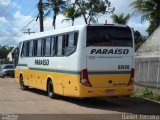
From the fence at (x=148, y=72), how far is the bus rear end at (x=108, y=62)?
2.76 meters

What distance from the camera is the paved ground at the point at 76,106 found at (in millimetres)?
14992

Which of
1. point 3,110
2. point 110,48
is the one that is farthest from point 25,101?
point 110,48

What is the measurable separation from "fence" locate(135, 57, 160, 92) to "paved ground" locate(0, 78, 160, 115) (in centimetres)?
136

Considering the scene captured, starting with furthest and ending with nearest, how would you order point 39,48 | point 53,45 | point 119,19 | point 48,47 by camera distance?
point 119,19 → point 39,48 → point 48,47 → point 53,45

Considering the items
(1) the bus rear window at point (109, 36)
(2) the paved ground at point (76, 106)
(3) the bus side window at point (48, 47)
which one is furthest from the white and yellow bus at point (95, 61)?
(3) the bus side window at point (48, 47)

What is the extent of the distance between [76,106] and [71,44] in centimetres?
250

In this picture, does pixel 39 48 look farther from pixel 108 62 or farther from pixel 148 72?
pixel 108 62

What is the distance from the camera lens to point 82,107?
16.4 m

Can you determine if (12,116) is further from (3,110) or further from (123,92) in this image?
(123,92)

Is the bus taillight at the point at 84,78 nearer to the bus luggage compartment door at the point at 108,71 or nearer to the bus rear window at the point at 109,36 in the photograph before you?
the bus luggage compartment door at the point at 108,71

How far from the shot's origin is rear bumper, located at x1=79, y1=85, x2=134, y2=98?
1628cm

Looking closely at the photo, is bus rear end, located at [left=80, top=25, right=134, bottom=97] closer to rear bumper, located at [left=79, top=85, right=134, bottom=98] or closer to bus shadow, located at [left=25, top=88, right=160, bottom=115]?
rear bumper, located at [left=79, top=85, right=134, bottom=98]

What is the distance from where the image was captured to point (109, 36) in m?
16.8

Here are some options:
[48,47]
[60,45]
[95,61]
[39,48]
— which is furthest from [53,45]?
[95,61]
